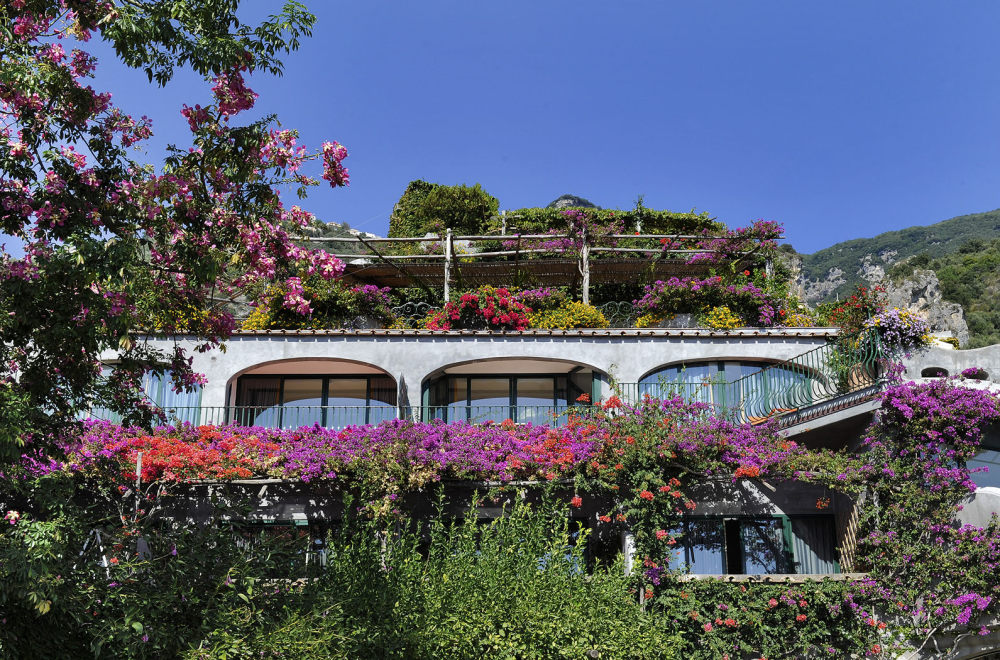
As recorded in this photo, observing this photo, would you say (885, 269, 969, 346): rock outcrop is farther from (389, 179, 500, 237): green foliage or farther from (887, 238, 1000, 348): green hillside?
(389, 179, 500, 237): green foliage

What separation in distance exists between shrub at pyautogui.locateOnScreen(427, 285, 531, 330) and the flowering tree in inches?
428

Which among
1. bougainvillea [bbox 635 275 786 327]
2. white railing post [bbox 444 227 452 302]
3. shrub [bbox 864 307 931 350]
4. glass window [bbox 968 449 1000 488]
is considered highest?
white railing post [bbox 444 227 452 302]

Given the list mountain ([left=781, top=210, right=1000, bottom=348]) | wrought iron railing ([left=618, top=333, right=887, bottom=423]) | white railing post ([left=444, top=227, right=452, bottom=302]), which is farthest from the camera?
mountain ([left=781, top=210, right=1000, bottom=348])

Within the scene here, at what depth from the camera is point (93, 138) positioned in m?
8.05

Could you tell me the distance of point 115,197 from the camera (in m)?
8.04

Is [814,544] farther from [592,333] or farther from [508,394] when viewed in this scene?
[508,394]

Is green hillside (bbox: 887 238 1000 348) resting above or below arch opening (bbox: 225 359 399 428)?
above

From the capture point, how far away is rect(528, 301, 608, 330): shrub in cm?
2014

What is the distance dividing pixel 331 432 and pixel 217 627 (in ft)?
28.4

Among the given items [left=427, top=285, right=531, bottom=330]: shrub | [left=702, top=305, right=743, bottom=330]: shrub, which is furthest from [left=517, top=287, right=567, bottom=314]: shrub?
[left=702, top=305, right=743, bottom=330]: shrub

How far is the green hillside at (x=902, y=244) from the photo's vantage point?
4311 inches

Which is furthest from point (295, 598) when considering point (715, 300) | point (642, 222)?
point (642, 222)

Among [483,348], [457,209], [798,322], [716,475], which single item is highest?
[457,209]

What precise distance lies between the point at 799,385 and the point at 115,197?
1318 cm
